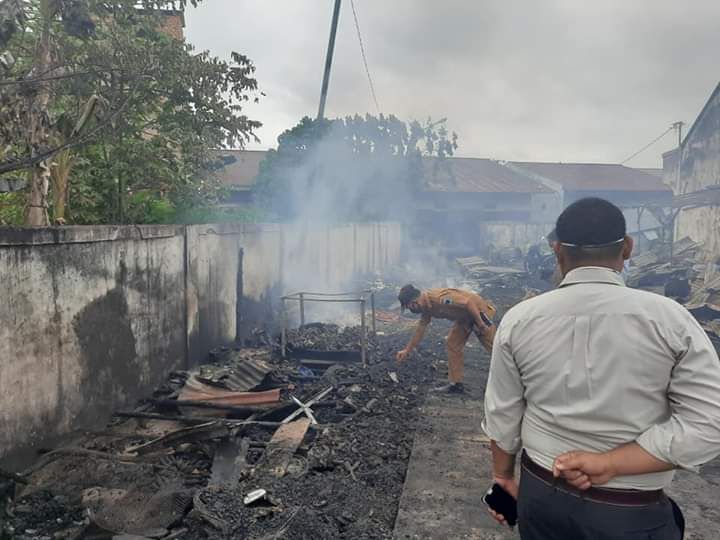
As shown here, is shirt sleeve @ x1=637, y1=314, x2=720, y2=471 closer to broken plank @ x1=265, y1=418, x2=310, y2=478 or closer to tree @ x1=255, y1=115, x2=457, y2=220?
broken plank @ x1=265, y1=418, x2=310, y2=478

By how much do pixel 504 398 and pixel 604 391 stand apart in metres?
0.37

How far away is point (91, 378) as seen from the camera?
5.08m

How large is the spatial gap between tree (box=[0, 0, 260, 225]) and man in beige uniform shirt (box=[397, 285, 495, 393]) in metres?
3.32

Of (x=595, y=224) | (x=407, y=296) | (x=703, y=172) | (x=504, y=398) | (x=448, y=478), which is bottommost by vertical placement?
(x=448, y=478)

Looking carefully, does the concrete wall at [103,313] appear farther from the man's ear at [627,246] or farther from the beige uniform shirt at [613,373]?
the man's ear at [627,246]

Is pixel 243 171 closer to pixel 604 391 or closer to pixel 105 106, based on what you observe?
pixel 105 106

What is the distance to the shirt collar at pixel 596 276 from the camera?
173cm

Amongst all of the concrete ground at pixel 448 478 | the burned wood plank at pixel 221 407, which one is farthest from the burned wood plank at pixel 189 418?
the concrete ground at pixel 448 478

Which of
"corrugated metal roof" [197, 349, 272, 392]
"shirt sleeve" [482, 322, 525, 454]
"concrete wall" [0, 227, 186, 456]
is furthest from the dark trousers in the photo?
"corrugated metal roof" [197, 349, 272, 392]

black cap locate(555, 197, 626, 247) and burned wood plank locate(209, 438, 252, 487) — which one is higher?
black cap locate(555, 197, 626, 247)

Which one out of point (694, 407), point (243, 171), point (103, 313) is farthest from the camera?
point (243, 171)

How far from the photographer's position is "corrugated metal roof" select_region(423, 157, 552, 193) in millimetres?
28469

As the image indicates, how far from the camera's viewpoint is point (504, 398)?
1.90 metres

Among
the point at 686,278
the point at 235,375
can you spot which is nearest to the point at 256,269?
the point at 235,375
